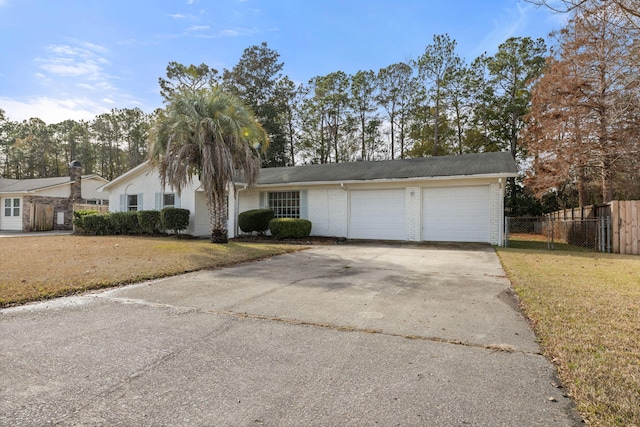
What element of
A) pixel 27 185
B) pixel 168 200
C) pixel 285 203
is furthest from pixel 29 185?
pixel 285 203

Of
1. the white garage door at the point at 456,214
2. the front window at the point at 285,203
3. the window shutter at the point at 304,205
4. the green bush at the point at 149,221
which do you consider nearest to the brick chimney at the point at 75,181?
the green bush at the point at 149,221

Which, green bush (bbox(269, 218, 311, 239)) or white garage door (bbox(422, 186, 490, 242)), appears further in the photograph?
Answer: green bush (bbox(269, 218, 311, 239))

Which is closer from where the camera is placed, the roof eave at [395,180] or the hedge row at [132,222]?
the roof eave at [395,180]

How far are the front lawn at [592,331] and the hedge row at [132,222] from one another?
14311 mm

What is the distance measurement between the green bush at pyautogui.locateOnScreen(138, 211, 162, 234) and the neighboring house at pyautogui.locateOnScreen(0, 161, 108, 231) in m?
8.80

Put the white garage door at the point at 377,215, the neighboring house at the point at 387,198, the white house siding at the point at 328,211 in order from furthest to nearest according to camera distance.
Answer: the white house siding at the point at 328,211
the white garage door at the point at 377,215
the neighboring house at the point at 387,198

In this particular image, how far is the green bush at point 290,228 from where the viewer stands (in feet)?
46.5

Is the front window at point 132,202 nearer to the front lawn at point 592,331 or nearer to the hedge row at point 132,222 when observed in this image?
the hedge row at point 132,222

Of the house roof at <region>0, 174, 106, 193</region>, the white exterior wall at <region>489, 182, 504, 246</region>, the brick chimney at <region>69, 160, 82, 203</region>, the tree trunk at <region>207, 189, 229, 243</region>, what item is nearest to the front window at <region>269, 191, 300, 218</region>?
the tree trunk at <region>207, 189, 229, 243</region>

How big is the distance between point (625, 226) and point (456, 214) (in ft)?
16.3

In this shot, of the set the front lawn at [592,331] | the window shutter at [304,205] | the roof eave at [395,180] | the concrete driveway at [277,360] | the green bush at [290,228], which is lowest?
the concrete driveway at [277,360]

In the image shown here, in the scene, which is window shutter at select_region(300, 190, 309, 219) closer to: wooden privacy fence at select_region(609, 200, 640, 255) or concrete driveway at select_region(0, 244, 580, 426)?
concrete driveway at select_region(0, 244, 580, 426)

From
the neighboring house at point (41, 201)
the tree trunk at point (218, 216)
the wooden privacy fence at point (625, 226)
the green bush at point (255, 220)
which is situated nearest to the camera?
the wooden privacy fence at point (625, 226)

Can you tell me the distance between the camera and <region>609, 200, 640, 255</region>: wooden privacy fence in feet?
34.8
